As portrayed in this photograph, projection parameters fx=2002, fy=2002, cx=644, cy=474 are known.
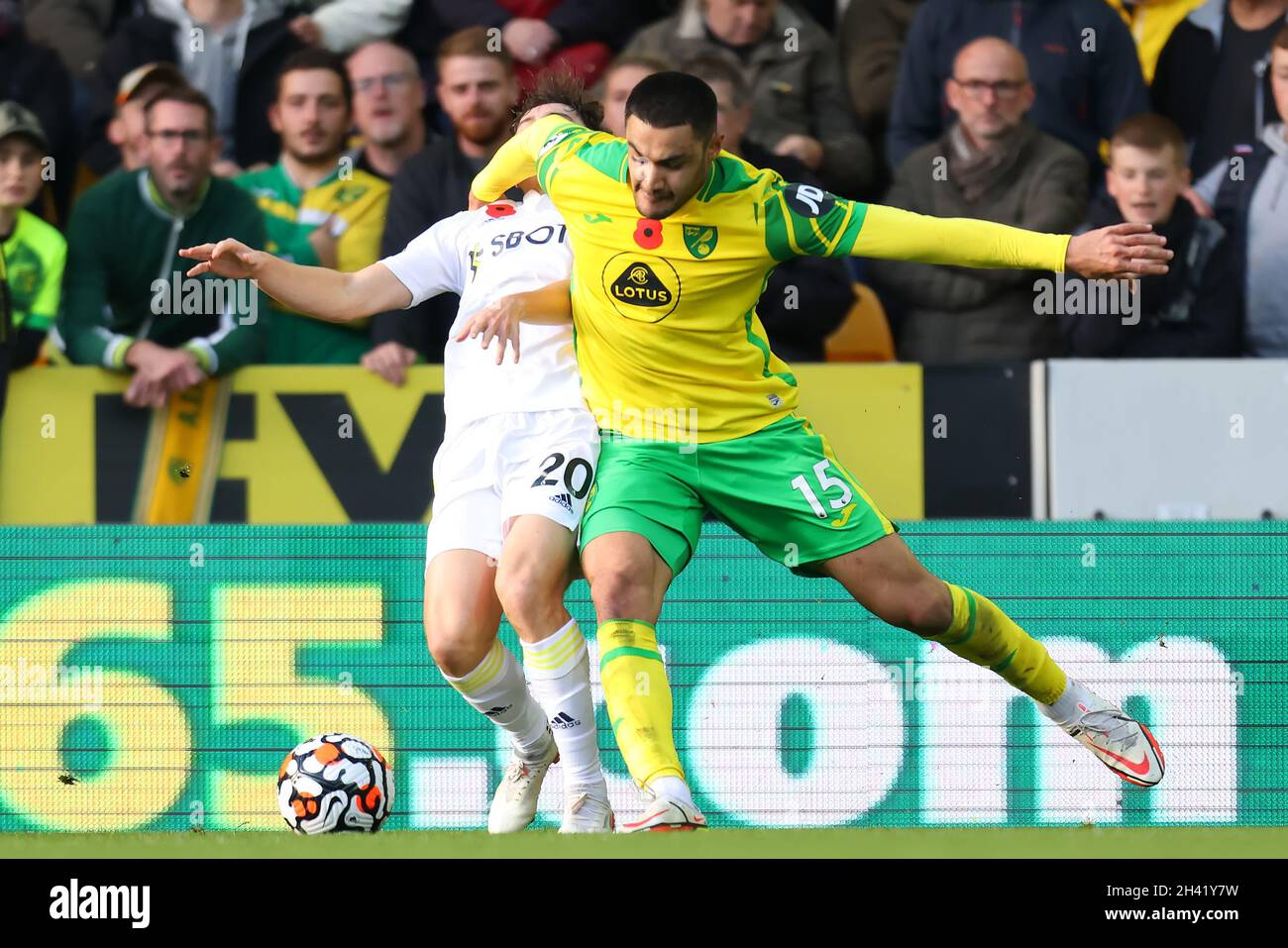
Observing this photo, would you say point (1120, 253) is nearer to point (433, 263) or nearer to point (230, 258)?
point (433, 263)

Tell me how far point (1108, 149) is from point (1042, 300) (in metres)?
0.72

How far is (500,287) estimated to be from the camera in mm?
6547

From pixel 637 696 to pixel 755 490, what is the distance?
786 mm

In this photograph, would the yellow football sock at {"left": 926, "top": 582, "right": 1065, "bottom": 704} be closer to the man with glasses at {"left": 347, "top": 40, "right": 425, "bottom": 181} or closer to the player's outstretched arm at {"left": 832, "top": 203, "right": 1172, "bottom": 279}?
the player's outstretched arm at {"left": 832, "top": 203, "right": 1172, "bottom": 279}

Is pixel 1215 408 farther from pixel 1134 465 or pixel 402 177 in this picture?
pixel 402 177

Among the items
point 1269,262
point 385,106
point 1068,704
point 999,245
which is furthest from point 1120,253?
point 385,106

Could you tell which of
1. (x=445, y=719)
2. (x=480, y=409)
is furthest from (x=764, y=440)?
(x=445, y=719)

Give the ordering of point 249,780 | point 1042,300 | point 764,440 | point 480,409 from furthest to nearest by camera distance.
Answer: point 1042,300 → point 249,780 → point 480,409 → point 764,440

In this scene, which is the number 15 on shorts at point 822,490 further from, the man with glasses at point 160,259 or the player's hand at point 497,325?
the man with glasses at point 160,259

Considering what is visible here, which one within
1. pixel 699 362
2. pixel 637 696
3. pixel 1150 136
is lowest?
pixel 637 696

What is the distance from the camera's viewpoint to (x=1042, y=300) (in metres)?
8.39

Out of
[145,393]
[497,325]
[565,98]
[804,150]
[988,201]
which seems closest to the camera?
[497,325]

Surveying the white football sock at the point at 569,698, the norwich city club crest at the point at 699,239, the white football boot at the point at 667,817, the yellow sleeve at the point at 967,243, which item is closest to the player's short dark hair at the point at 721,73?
the norwich city club crest at the point at 699,239

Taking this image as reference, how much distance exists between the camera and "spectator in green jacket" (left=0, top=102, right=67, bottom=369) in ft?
26.9
